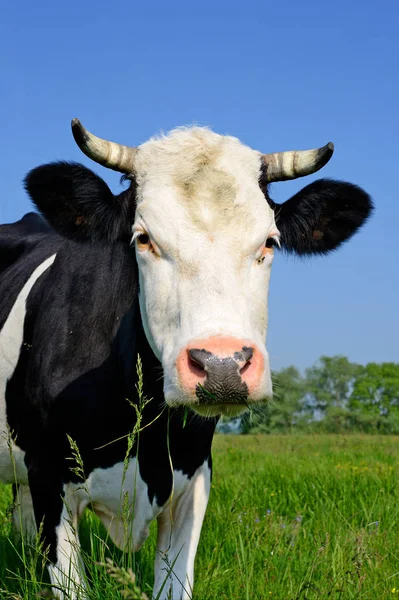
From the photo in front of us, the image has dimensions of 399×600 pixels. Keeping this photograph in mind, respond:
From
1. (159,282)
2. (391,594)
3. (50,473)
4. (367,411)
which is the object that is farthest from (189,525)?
(367,411)

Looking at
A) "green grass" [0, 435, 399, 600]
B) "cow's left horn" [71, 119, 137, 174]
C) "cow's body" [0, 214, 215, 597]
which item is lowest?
"green grass" [0, 435, 399, 600]

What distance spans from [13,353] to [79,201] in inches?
52.4

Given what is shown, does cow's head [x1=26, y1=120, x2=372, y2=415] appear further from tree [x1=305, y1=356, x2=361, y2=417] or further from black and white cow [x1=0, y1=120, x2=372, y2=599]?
tree [x1=305, y1=356, x2=361, y2=417]

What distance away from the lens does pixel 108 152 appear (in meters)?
4.34

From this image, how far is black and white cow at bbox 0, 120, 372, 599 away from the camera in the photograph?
3.36 m

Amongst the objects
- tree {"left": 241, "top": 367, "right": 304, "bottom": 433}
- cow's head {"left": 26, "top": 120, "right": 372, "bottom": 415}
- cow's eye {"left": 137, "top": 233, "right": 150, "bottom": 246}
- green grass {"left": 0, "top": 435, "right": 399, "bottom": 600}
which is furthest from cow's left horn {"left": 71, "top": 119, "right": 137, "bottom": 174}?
tree {"left": 241, "top": 367, "right": 304, "bottom": 433}

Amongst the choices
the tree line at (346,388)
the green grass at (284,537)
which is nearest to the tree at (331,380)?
the tree line at (346,388)

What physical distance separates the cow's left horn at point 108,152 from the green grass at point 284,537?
208cm

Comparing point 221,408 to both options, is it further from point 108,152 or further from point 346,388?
point 346,388

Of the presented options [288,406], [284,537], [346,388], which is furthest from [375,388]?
[284,537]

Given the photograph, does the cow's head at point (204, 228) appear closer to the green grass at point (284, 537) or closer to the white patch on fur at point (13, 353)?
the green grass at point (284, 537)

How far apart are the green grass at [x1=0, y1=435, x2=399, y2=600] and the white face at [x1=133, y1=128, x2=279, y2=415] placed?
0.85 metres

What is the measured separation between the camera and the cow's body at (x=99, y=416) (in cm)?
430

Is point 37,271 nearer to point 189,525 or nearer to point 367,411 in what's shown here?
point 189,525
